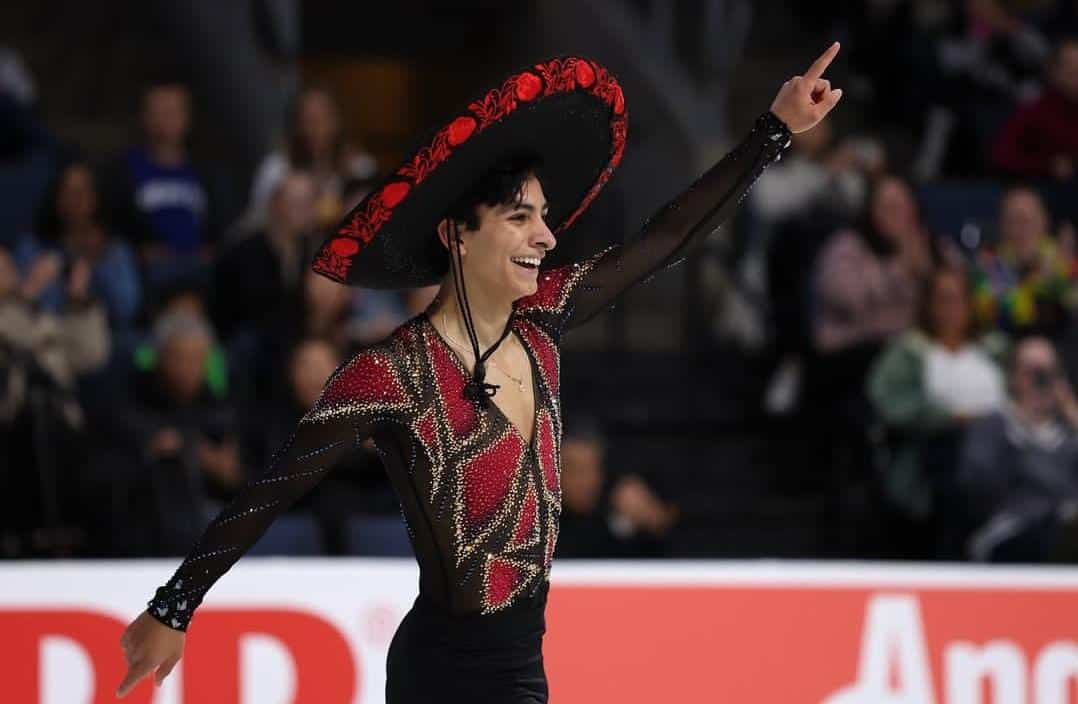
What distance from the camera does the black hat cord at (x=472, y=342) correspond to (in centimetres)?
339

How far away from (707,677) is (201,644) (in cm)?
125

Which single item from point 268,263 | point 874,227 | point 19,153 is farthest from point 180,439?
point 874,227

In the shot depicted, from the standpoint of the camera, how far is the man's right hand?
3.30 metres

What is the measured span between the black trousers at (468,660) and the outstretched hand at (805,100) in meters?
1.04

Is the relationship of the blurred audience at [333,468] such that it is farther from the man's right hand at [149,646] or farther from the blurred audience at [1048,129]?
the blurred audience at [1048,129]

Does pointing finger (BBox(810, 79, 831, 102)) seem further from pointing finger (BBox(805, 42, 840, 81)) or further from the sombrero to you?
the sombrero

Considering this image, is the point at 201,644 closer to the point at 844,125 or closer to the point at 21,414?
the point at 21,414

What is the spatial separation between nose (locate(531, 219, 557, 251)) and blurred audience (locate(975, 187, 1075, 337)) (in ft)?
14.4

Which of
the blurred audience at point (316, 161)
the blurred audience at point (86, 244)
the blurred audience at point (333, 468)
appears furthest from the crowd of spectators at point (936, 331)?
the blurred audience at point (86, 244)

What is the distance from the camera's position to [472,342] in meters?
3.42

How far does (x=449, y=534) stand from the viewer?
3379mm

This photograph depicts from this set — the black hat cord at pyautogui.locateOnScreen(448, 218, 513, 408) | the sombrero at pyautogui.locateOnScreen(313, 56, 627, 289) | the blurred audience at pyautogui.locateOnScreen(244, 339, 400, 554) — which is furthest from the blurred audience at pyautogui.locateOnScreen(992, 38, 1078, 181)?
the black hat cord at pyautogui.locateOnScreen(448, 218, 513, 408)

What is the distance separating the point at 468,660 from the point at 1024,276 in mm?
4800

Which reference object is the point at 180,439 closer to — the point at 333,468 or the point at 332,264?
the point at 333,468
